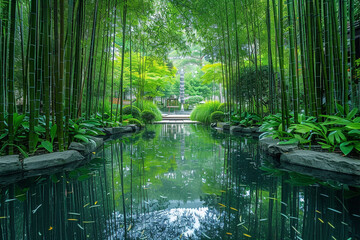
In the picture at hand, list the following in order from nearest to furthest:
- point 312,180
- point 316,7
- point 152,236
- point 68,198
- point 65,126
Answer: point 152,236
point 68,198
point 312,180
point 316,7
point 65,126

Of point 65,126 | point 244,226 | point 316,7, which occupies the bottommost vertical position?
point 244,226

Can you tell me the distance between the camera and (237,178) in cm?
172

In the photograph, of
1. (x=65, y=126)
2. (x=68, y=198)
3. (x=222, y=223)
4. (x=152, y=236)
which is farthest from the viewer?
(x=65, y=126)

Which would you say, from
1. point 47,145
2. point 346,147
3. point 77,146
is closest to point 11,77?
point 47,145

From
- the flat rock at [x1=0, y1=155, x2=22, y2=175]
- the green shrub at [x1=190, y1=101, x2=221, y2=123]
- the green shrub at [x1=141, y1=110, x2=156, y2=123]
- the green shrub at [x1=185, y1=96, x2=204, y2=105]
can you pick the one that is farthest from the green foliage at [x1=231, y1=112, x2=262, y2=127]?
the green shrub at [x1=185, y1=96, x2=204, y2=105]

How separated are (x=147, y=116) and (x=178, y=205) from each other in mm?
7169

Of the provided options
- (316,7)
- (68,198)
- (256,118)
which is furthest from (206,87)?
(68,198)

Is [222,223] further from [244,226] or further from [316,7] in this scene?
[316,7]

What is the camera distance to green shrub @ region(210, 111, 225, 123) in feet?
24.9

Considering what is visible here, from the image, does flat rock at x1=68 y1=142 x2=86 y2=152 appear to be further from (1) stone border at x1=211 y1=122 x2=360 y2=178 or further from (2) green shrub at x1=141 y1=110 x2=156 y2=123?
(2) green shrub at x1=141 y1=110 x2=156 y2=123

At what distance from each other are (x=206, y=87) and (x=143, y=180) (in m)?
20.4

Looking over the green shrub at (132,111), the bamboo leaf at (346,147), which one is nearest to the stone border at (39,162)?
the bamboo leaf at (346,147)

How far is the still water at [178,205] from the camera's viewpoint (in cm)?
96

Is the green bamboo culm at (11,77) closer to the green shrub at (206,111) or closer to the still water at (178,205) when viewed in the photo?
the still water at (178,205)
